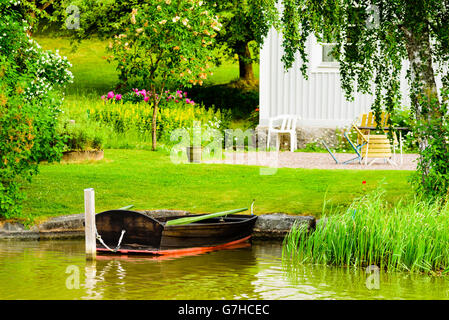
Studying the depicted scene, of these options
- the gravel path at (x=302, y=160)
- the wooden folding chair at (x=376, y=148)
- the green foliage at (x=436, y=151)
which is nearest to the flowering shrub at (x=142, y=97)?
the gravel path at (x=302, y=160)

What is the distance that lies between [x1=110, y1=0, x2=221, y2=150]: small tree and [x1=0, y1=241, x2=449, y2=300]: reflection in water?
8.89 meters

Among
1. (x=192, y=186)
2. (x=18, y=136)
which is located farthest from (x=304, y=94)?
(x=18, y=136)

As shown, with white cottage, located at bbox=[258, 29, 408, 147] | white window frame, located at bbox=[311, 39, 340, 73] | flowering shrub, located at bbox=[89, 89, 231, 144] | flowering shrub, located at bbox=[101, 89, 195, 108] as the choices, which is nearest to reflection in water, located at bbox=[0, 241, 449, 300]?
white cottage, located at bbox=[258, 29, 408, 147]

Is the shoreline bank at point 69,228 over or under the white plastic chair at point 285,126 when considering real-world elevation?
under

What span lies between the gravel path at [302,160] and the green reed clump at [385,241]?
6.14 metres

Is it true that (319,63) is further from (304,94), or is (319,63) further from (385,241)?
(385,241)

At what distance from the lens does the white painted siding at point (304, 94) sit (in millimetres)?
21109

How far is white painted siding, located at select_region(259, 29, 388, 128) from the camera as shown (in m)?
21.1

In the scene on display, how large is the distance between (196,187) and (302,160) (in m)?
4.35

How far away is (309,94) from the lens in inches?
840

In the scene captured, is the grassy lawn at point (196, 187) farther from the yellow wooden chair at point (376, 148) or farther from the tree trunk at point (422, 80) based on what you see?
the tree trunk at point (422, 80)

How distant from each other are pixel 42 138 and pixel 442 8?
20.6 ft

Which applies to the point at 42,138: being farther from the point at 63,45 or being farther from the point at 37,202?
the point at 63,45

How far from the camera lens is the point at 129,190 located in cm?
1481
